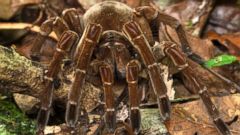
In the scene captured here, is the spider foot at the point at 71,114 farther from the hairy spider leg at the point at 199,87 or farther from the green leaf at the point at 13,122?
the hairy spider leg at the point at 199,87

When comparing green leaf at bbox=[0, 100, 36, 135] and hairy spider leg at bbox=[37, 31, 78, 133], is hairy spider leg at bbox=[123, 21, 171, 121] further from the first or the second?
green leaf at bbox=[0, 100, 36, 135]

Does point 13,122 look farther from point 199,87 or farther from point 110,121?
point 199,87

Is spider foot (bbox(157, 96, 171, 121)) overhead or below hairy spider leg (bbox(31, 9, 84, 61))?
below

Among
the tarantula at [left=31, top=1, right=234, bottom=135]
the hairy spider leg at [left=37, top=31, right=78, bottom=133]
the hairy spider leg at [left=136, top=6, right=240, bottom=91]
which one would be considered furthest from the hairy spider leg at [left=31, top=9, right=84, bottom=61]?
the hairy spider leg at [left=136, top=6, right=240, bottom=91]

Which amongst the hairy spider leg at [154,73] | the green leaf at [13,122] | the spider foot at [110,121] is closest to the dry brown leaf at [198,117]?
the hairy spider leg at [154,73]

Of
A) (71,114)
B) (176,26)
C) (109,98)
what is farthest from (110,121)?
(176,26)

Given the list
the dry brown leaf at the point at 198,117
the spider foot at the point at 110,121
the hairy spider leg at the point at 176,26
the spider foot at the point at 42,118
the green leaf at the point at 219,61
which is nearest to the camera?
the spider foot at the point at 110,121
